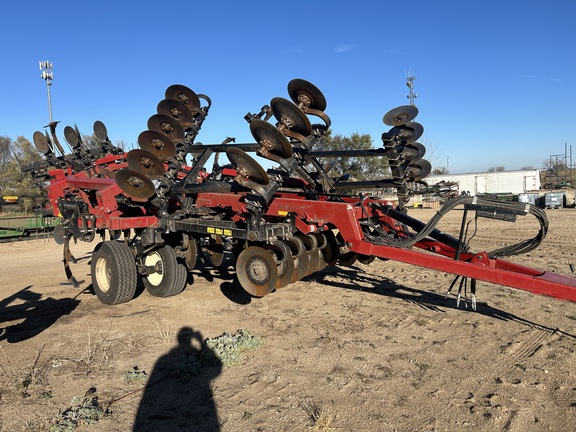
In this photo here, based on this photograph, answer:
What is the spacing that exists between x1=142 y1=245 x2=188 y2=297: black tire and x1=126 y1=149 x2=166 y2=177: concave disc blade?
140 centimetres

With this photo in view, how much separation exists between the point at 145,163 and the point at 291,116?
2131 mm

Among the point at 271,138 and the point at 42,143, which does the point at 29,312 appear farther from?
the point at 271,138

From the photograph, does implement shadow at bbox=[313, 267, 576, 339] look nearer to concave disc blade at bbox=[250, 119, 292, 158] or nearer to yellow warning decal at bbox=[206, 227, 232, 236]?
yellow warning decal at bbox=[206, 227, 232, 236]

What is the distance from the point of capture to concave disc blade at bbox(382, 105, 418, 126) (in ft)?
17.6

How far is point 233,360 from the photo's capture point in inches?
170

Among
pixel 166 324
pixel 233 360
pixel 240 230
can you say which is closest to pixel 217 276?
pixel 166 324

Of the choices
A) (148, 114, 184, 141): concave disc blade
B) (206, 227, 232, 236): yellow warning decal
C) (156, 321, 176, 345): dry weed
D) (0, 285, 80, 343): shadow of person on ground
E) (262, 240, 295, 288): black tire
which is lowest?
(156, 321, 176, 345): dry weed

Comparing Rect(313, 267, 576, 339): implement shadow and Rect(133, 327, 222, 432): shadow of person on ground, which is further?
Rect(313, 267, 576, 339): implement shadow

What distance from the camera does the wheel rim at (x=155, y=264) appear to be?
6.92 m

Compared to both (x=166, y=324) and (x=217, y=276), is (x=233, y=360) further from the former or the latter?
(x=217, y=276)

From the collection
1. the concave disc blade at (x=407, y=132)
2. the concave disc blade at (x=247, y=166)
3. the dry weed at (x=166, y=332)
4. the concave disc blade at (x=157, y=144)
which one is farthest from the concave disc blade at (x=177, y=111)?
Answer: the concave disc blade at (x=407, y=132)

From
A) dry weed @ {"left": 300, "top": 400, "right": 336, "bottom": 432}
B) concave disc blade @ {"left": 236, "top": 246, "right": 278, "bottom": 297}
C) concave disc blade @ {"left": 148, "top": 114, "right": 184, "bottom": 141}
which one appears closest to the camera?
dry weed @ {"left": 300, "top": 400, "right": 336, "bottom": 432}

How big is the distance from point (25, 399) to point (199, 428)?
1.56m


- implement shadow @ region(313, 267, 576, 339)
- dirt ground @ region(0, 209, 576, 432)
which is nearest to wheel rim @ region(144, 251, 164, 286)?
dirt ground @ region(0, 209, 576, 432)
